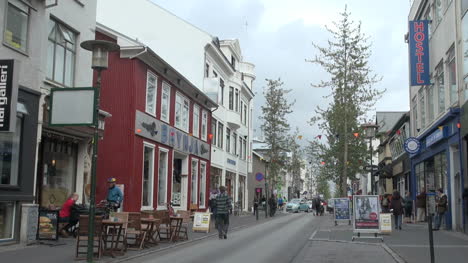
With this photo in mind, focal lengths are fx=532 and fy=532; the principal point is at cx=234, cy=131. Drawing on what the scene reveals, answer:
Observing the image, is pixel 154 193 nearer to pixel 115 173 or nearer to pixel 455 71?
pixel 115 173

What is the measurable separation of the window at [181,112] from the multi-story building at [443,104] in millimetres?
11822

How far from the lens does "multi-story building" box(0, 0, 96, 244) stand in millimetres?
13602

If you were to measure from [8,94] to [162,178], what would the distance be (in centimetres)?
1504

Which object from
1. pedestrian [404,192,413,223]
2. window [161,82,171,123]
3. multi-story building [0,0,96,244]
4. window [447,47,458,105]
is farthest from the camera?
pedestrian [404,192,413,223]

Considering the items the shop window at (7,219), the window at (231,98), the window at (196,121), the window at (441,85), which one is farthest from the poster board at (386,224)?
the window at (231,98)

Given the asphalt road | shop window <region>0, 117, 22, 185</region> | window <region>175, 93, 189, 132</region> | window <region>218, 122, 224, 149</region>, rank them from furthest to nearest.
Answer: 1. window <region>218, 122, 224, 149</region>
2. window <region>175, 93, 189, 132</region>
3. shop window <region>0, 117, 22, 185</region>
4. the asphalt road

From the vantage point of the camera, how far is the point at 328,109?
29.0 meters

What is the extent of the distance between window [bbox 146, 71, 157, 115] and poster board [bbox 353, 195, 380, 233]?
35.0ft

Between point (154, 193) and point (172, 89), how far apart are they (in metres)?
5.46

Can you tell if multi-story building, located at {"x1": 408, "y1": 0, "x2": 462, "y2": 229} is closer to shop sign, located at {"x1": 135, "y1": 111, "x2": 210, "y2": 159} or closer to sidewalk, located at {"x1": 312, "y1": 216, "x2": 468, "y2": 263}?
sidewalk, located at {"x1": 312, "y1": 216, "x2": 468, "y2": 263}

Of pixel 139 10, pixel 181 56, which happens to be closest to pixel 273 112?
pixel 181 56

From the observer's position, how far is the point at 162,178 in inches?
1025

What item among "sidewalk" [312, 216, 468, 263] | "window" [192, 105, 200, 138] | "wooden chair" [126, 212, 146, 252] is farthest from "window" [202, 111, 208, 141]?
"wooden chair" [126, 212, 146, 252]

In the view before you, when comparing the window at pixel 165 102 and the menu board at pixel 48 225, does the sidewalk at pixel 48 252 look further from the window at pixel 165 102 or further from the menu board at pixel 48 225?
the window at pixel 165 102
